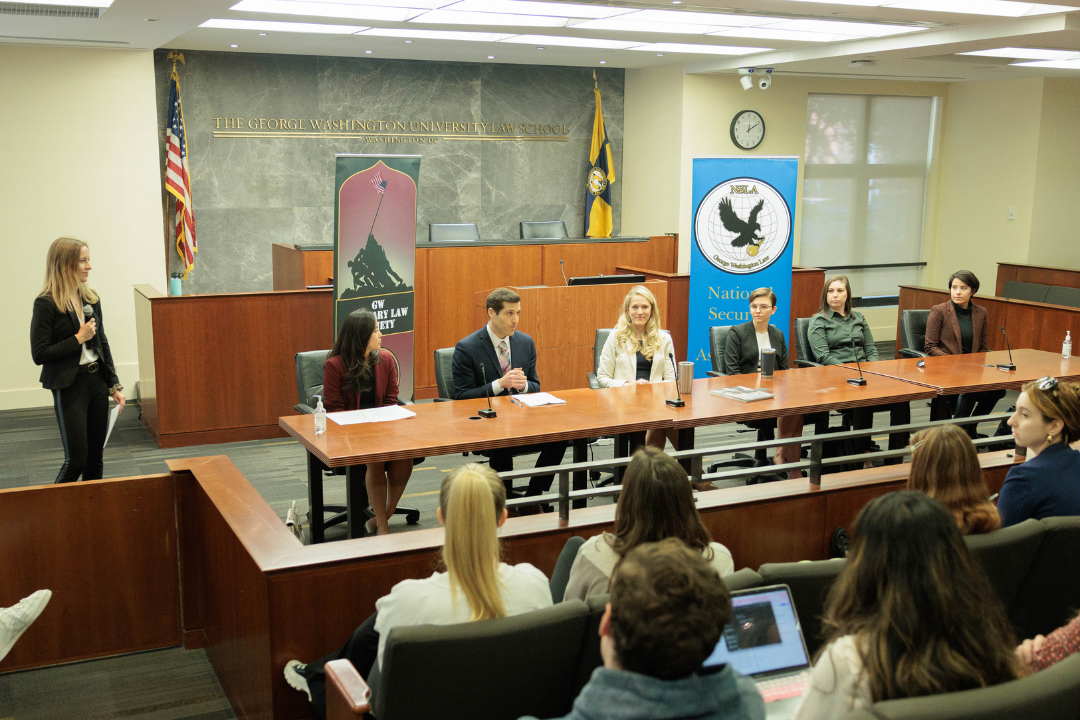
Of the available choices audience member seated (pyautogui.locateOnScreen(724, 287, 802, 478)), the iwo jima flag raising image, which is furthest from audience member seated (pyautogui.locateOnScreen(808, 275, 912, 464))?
the iwo jima flag raising image

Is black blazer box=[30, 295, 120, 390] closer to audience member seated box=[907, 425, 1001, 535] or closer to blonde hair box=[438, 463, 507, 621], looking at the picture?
blonde hair box=[438, 463, 507, 621]

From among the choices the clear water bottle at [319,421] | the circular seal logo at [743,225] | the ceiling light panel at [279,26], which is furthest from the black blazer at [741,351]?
the ceiling light panel at [279,26]

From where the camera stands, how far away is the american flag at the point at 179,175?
27.4 ft

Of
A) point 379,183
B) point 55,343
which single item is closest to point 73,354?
point 55,343

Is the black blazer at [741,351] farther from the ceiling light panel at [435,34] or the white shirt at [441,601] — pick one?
the white shirt at [441,601]

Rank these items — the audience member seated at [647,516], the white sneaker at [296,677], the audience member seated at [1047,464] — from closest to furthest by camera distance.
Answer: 1. the audience member seated at [647,516]
2. the white sneaker at [296,677]
3. the audience member seated at [1047,464]

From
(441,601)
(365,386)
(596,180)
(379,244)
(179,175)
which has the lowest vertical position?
(441,601)

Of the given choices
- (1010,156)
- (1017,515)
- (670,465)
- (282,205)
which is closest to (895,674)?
(670,465)

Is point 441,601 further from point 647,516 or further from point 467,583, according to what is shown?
point 647,516

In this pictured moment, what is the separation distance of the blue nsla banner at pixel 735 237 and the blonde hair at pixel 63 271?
450 centimetres

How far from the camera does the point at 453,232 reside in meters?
9.52

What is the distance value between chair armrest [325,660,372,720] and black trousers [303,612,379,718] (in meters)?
0.11

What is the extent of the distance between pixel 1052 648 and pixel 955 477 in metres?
0.53

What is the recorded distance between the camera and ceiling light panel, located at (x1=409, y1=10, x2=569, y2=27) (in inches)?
272
